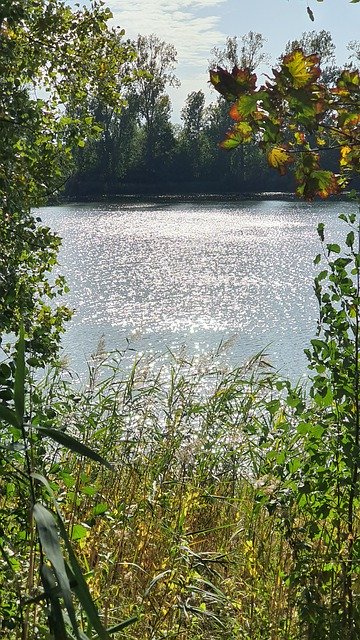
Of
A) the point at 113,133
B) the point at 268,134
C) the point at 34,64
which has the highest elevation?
the point at 113,133

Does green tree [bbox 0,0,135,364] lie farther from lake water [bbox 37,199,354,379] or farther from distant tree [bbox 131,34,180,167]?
distant tree [bbox 131,34,180,167]

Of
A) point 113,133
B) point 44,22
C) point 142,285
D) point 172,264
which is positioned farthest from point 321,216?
point 44,22

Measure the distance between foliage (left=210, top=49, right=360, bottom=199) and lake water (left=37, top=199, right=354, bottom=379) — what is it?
7.17 feet

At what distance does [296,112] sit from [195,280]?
1003 inches

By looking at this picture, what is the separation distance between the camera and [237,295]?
24.3m

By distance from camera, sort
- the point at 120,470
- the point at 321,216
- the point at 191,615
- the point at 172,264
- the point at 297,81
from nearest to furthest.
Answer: the point at 297,81
the point at 191,615
the point at 120,470
the point at 172,264
the point at 321,216

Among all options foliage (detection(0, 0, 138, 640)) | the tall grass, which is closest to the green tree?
foliage (detection(0, 0, 138, 640))

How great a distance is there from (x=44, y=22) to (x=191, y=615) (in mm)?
3228

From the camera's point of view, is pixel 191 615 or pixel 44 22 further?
pixel 44 22

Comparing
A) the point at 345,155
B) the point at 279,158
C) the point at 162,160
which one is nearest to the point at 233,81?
the point at 279,158

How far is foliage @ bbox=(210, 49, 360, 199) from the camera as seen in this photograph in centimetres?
211

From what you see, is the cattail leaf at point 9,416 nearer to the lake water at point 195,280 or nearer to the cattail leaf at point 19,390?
the cattail leaf at point 19,390

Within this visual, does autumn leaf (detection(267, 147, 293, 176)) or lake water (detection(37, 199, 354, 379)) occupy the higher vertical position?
autumn leaf (detection(267, 147, 293, 176))

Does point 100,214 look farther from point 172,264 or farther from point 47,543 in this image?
point 47,543
